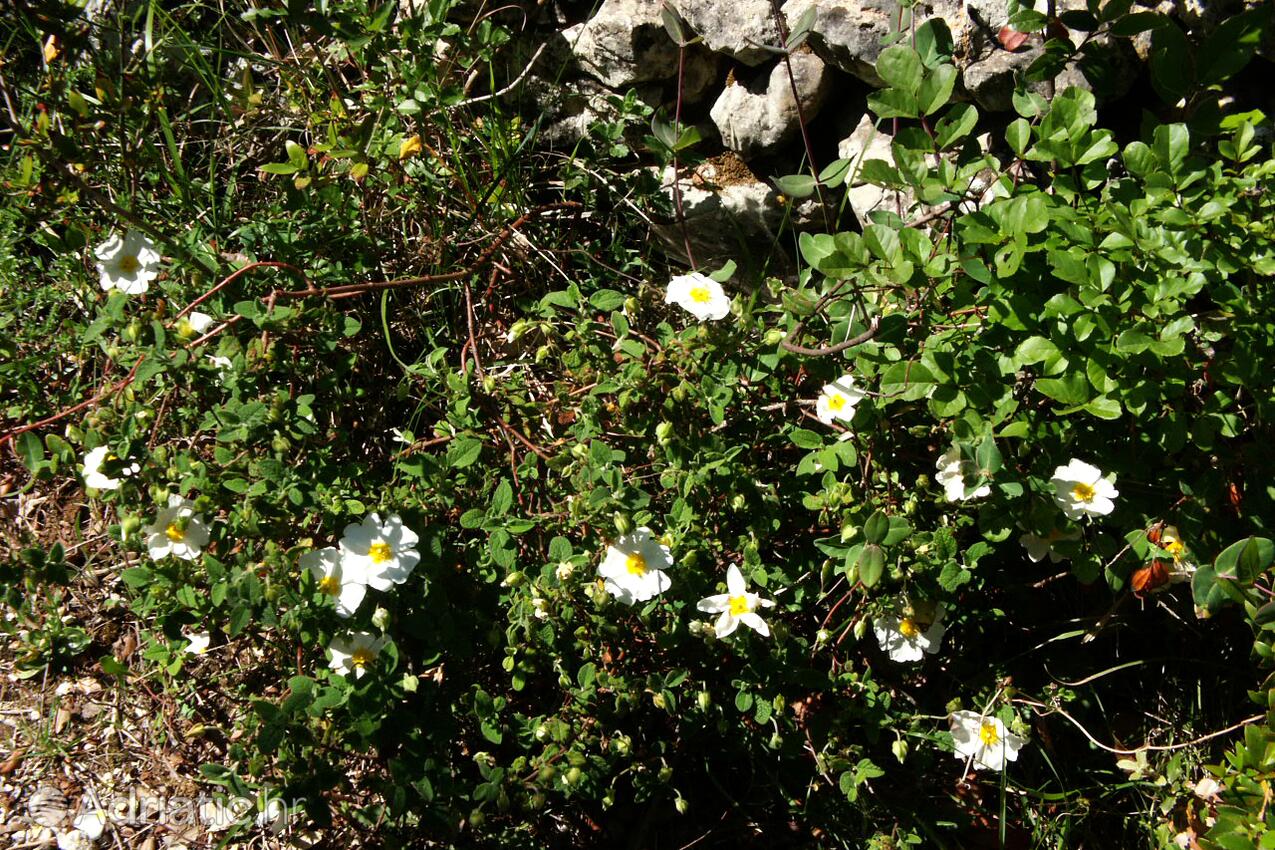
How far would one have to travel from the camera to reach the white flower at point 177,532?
1.94m

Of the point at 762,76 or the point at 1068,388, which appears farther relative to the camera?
the point at 762,76

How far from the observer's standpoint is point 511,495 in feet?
6.65

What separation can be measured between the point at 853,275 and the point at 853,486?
1.48 feet

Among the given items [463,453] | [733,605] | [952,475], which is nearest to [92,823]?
[463,453]

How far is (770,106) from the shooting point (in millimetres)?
2637

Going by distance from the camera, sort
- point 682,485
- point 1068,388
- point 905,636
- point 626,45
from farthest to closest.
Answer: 1. point 626,45
2. point 905,636
3. point 682,485
4. point 1068,388

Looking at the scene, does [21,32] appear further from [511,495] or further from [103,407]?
[511,495]

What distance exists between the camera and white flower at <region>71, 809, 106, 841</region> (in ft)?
8.21

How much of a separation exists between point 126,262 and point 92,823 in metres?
1.44

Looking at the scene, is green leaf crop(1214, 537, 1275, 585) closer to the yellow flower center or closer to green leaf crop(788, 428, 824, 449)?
the yellow flower center

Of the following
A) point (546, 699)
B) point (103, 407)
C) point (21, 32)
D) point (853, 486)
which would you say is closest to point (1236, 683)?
point (853, 486)

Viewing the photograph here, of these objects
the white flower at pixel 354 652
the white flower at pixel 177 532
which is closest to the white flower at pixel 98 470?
the white flower at pixel 177 532

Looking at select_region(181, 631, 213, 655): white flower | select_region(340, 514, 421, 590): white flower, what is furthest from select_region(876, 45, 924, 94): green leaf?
select_region(181, 631, 213, 655): white flower

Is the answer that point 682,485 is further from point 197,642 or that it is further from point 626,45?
point 626,45
